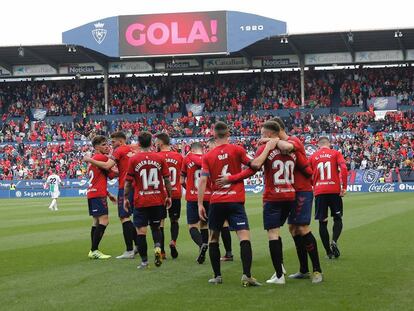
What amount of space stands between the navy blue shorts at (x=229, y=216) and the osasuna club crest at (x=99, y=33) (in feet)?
150

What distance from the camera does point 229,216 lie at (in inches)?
396

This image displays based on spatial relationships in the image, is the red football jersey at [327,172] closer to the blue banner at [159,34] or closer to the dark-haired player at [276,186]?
the dark-haired player at [276,186]

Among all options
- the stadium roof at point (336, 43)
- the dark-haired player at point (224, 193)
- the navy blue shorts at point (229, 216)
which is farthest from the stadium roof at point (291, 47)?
the navy blue shorts at point (229, 216)

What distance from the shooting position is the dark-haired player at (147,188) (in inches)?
457

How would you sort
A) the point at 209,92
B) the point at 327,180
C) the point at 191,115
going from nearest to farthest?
the point at 327,180, the point at 191,115, the point at 209,92

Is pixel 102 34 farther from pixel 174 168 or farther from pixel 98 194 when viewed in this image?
pixel 174 168

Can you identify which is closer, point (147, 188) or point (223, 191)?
point (223, 191)

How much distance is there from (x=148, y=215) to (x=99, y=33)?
145 ft

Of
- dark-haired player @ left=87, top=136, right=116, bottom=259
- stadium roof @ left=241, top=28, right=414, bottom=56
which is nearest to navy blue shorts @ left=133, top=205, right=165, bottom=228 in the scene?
dark-haired player @ left=87, top=136, right=116, bottom=259

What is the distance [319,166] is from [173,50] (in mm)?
42123

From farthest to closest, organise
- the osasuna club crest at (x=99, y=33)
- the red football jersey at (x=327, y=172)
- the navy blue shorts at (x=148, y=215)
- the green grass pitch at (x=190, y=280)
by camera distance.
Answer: the osasuna club crest at (x=99, y=33) < the red football jersey at (x=327, y=172) < the navy blue shorts at (x=148, y=215) < the green grass pitch at (x=190, y=280)

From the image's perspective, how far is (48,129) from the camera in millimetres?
57812

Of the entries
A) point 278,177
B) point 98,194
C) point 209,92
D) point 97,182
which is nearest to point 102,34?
point 209,92

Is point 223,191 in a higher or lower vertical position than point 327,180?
higher
